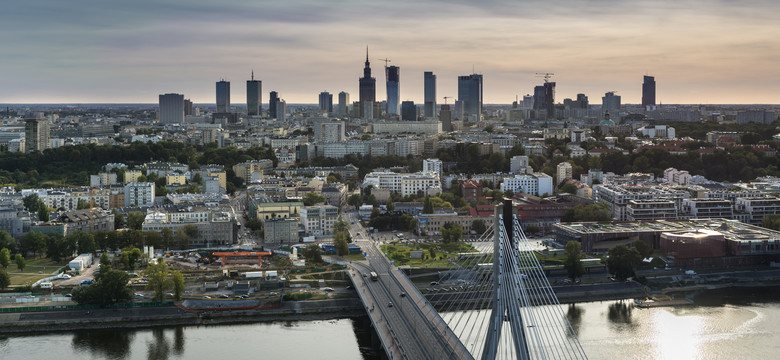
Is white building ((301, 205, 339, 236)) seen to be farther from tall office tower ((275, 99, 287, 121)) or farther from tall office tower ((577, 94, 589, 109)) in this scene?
tall office tower ((577, 94, 589, 109))

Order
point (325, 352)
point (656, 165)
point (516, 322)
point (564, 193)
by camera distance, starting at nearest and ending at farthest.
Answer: point (516, 322)
point (325, 352)
point (564, 193)
point (656, 165)

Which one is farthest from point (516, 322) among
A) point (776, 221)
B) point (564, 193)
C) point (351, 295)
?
point (564, 193)

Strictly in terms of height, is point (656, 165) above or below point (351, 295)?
above

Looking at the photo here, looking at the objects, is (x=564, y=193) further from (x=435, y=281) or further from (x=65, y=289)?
(x=65, y=289)

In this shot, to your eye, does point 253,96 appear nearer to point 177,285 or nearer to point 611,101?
point 611,101

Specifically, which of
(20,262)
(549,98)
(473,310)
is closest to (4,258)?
(20,262)
